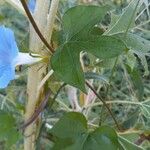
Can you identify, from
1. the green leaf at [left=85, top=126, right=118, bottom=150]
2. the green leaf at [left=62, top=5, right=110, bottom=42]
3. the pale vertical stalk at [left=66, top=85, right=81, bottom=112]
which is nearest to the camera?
the green leaf at [left=62, top=5, right=110, bottom=42]

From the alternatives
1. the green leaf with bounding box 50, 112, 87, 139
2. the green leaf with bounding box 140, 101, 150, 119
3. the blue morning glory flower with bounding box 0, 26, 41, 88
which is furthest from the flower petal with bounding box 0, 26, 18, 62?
the green leaf with bounding box 140, 101, 150, 119

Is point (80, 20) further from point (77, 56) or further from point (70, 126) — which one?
point (70, 126)

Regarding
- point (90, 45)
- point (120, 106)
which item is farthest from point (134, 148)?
point (120, 106)

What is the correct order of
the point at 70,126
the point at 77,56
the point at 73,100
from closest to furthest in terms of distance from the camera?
the point at 77,56
the point at 70,126
the point at 73,100

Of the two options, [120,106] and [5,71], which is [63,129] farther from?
[120,106]

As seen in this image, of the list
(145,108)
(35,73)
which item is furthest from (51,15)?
(145,108)

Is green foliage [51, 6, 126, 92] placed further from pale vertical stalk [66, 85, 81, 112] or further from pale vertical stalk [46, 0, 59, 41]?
pale vertical stalk [66, 85, 81, 112]
